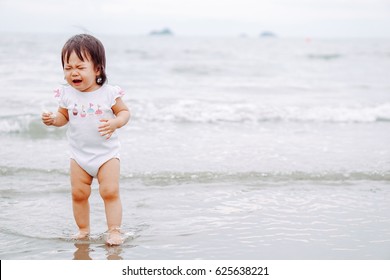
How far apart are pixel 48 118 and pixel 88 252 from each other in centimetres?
88

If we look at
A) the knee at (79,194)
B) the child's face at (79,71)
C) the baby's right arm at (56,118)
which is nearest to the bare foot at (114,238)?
the knee at (79,194)

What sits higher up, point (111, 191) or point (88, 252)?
point (111, 191)

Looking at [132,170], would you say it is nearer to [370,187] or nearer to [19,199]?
[19,199]

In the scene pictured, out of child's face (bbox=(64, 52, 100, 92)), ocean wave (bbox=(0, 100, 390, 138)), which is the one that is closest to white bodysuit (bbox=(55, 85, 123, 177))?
child's face (bbox=(64, 52, 100, 92))

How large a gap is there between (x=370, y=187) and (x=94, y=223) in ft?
8.43

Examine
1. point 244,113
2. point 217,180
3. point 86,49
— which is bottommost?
point 217,180

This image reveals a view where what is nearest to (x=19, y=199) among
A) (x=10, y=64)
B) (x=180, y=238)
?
(x=180, y=238)

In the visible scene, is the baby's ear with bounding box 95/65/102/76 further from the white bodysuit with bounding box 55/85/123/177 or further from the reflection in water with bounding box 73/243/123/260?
the reflection in water with bounding box 73/243/123/260

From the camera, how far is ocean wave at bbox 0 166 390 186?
230 inches

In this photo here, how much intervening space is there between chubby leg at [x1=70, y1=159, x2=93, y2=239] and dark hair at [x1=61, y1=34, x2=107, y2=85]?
2.22 ft

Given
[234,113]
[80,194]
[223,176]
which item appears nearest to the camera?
[80,194]

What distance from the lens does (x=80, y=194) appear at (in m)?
4.16

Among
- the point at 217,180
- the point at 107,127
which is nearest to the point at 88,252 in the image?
the point at 107,127

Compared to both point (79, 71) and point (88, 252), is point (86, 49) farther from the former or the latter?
point (88, 252)
